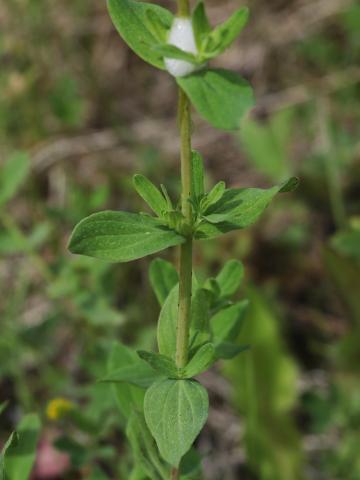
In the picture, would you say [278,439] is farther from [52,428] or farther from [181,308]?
[181,308]

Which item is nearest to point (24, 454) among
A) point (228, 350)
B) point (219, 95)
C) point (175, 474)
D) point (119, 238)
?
point (175, 474)

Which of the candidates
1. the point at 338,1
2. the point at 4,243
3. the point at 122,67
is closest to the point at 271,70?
the point at 338,1

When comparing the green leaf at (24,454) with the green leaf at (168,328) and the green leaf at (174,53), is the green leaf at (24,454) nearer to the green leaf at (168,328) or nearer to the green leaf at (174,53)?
the green leaf at (168,328)

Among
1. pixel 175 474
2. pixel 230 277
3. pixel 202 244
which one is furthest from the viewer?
pixel 202 244

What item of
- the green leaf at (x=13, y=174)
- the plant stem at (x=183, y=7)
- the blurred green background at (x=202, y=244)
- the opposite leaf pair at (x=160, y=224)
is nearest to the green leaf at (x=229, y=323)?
the opposite leaf pair at (x=160, y=224)

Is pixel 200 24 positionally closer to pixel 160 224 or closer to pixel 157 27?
pixel 157 27

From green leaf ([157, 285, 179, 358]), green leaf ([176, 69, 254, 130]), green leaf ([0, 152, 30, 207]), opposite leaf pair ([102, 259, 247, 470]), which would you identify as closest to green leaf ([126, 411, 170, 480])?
opposite leaf pair ([102, 259, 247, 470])
